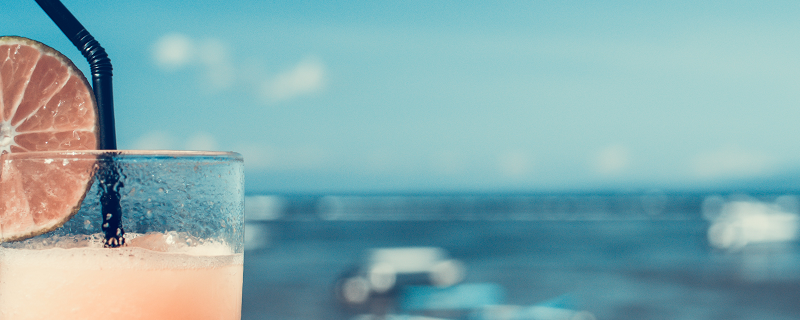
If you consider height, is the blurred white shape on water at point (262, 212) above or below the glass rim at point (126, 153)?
above

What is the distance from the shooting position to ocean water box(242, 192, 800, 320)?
599 inches

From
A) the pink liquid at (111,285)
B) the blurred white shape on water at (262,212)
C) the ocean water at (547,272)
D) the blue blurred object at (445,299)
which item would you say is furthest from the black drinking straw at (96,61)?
the blurred white shape on water at (262,212)

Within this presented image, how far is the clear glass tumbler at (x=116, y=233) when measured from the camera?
1039 millimetres

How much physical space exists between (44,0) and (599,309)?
16.2 m

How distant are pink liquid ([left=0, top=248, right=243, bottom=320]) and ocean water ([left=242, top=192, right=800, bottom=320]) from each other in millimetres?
9841

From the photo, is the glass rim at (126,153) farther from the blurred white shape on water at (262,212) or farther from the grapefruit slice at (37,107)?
the blurred white shape on water at (262,212)

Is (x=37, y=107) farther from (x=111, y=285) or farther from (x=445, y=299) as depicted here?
(x=445, y=299)

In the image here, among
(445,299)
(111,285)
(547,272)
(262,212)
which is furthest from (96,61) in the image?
(262,212)

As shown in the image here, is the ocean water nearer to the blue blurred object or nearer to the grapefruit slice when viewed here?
the blue blurred object

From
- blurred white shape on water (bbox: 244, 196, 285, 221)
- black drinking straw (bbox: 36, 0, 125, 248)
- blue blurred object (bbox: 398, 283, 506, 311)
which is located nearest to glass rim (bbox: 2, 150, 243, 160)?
black drinking straw (bbox: 36, 0, 125, 248)

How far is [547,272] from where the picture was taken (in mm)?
22766

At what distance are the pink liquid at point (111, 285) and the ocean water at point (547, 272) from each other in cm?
984

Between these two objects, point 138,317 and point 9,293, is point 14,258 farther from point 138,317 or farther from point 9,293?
point 138,317

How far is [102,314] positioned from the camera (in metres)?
1.04
